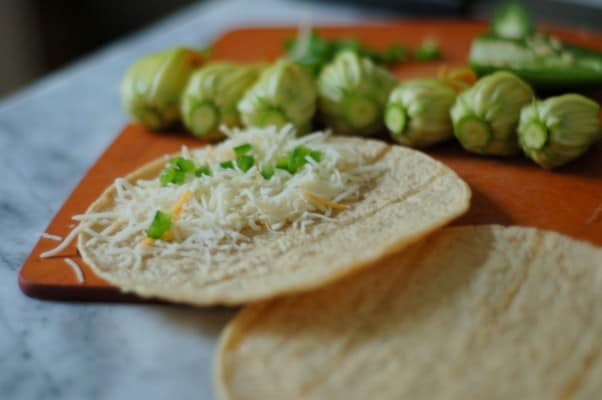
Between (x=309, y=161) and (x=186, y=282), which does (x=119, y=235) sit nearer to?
(x=186, y=282)

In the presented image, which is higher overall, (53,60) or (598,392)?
(598,392)

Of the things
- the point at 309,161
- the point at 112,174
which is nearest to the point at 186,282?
the point at 309,161

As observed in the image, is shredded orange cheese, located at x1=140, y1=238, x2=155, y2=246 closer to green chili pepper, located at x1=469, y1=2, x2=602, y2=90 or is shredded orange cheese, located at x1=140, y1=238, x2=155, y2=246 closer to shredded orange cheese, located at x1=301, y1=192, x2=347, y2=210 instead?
shredded orange cheese, located at x1=301, y1=192, x2=347, y2=210

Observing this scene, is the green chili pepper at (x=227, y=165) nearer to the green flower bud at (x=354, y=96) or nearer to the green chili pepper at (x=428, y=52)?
the green flower bud at (x=354, y=96)

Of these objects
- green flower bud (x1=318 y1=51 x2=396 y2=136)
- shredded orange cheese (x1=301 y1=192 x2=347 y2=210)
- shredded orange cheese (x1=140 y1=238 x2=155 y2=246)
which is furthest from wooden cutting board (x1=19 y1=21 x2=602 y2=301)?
shredded orange cheese (x1=301 y1=192 x2=347 y2=210)

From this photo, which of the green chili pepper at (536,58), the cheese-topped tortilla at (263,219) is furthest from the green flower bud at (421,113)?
the green chili pepper at (536,58)

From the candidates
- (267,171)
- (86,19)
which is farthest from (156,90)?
(86,19)

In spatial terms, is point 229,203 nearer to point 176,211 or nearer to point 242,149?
point 176,211
